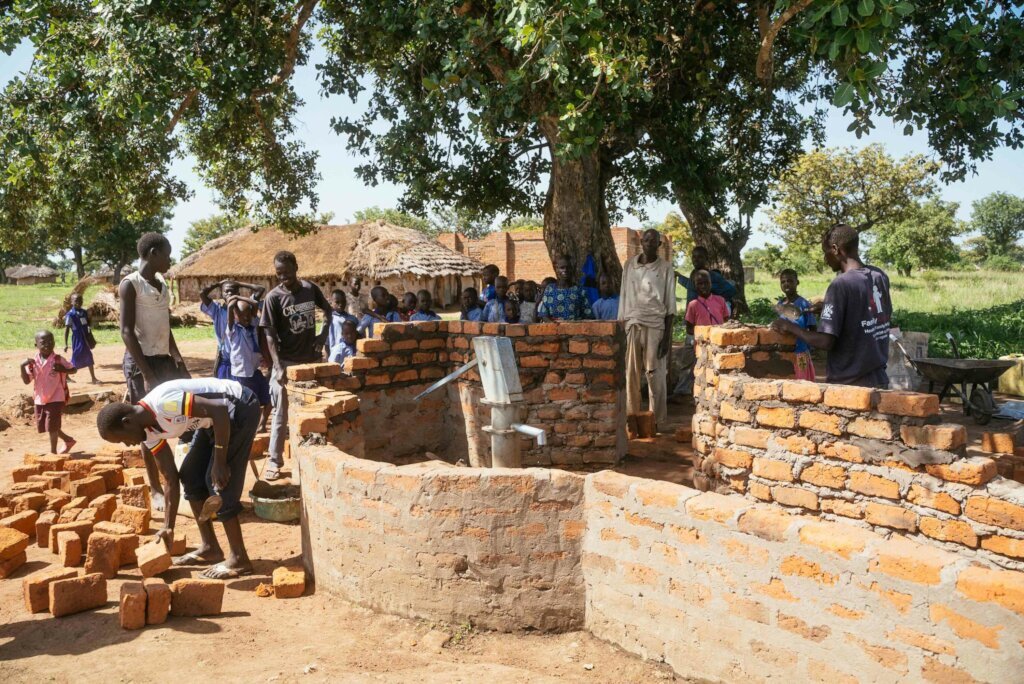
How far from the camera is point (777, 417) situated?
384cm

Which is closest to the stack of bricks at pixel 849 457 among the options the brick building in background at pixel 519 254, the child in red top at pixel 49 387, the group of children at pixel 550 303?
the group of children at pixel 550 303

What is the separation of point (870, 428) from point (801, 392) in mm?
358

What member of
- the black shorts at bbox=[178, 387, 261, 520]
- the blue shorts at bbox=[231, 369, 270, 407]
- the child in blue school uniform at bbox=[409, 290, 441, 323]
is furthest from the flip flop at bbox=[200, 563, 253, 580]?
the child in blue school uniform at bbox=[409, 290, 441, 323]

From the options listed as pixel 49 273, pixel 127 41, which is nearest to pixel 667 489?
pixel 127 41

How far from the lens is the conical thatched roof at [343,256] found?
26453 millimetres

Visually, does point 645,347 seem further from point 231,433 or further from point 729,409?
point 231,433

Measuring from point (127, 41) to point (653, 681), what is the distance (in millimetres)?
7544

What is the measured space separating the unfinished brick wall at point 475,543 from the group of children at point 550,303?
3710mm

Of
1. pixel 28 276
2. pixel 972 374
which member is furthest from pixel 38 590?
pixel 28 276

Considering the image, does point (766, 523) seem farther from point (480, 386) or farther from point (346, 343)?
point (346, 343)

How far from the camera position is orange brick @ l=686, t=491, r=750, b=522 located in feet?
10.1

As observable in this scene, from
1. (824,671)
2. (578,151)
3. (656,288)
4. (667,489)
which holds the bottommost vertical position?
(824,671)

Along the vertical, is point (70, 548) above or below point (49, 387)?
below

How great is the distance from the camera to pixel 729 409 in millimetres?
4098
